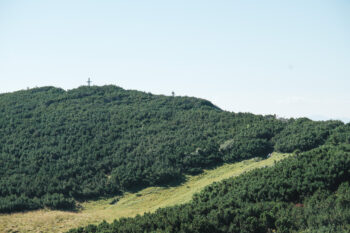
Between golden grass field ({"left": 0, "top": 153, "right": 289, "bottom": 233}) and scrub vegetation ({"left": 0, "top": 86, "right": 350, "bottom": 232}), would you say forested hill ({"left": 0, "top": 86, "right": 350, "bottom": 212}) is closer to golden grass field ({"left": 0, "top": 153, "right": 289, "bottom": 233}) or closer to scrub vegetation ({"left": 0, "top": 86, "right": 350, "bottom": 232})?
scrub vegetation ({"left": 0, "top": 86, "right": 350, "bottom": 232})

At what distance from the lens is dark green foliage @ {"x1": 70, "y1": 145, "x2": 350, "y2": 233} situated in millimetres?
33250

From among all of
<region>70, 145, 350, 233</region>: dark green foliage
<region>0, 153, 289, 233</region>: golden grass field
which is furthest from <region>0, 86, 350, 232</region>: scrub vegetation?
<region>0, 153, 289, 233</region>: golden grass field

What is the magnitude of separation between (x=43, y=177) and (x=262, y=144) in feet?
142

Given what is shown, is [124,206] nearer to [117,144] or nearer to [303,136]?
[117,144]

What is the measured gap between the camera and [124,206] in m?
56.1

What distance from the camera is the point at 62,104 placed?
111 m

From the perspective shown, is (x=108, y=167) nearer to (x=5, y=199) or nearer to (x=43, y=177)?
(x=43, y=177)

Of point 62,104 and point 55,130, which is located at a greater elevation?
point 62,104

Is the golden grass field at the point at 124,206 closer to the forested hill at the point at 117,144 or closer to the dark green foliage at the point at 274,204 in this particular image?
the forested hill at the point at 117,144

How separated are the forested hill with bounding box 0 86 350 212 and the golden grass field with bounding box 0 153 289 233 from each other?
276 cm

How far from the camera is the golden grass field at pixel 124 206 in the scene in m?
47.0

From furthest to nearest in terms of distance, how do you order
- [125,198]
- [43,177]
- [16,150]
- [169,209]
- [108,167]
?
[16,150], [108,167], [43,177], [125,198], [169,209]

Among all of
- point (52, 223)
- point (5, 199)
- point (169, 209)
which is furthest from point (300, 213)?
point (5, 199)

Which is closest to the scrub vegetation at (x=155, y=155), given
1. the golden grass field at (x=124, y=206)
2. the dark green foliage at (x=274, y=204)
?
the dark green foliage at (x=274, y=204)
